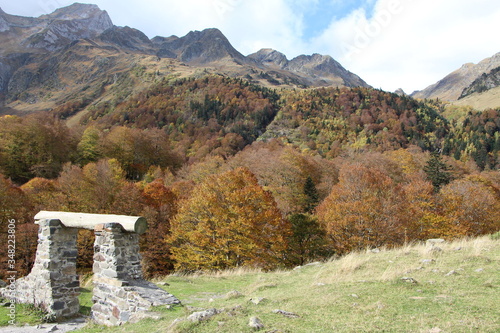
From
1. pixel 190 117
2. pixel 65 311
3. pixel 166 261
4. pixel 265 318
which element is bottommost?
pixel 166 261

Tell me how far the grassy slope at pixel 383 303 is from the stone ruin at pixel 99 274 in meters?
0.69

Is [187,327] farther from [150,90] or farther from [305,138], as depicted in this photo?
[150,90]

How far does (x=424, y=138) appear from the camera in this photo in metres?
111

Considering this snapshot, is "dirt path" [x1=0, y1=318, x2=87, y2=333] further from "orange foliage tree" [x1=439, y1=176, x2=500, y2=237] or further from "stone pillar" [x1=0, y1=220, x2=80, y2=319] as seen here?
"orange foliage tree" [x1=439, y1=176, x2=500, y2=237]

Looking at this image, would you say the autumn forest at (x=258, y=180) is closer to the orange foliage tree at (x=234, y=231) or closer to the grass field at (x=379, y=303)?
the orange foliage tree at (x=234, y=231)

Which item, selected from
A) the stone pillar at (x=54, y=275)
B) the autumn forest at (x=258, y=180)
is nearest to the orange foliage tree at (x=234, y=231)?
the autumn forest at (x=258, y=180)

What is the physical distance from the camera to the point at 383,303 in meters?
7.00

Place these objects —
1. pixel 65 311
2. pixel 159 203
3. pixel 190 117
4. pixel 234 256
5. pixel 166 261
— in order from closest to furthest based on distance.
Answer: pixel 65 311 < pixel 234 256 < pixel 166 261 < pixel 159 203 < pixel 190 117

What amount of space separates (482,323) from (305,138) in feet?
352

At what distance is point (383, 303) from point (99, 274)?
327 inches

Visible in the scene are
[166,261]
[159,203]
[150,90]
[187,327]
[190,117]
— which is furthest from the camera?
[150,90]

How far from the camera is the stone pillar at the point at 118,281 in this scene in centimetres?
873

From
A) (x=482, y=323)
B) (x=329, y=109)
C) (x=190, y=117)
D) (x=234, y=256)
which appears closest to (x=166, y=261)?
(x=234, y=256)

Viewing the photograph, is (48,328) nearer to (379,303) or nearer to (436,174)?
(379,303)
